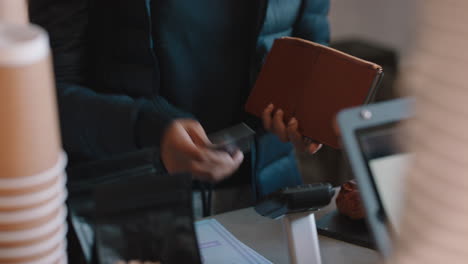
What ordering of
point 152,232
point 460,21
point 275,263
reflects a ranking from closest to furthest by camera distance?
point 460,21 < point 152,232 < point 275,263

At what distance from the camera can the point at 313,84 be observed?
3.37ft

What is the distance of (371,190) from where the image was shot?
0.53 meters

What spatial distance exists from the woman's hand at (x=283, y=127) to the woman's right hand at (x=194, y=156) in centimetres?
17

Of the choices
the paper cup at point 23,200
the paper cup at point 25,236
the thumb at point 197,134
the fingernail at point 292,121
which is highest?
the paper cup at point 23,200

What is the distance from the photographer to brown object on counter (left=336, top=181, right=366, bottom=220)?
927 millimetres

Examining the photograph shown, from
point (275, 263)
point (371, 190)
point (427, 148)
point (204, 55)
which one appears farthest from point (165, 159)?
point (427, 148)

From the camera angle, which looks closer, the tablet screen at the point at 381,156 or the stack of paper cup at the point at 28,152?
the stack of paper cup at the point at 28,152

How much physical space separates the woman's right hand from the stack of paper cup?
0.39 m

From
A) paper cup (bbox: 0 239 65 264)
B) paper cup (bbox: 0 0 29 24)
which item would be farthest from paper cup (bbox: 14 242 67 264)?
paper cup (bbox: 0 0 29 24)

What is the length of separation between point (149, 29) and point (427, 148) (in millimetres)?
954

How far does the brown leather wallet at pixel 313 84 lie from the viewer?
3.14 ft

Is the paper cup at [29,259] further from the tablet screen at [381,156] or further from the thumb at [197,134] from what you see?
the thumb at [197,134]

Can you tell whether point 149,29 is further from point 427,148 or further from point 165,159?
point 427,148

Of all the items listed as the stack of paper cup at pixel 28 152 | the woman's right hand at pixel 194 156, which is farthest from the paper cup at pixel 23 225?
the woman's right hand at pixel 194 156
